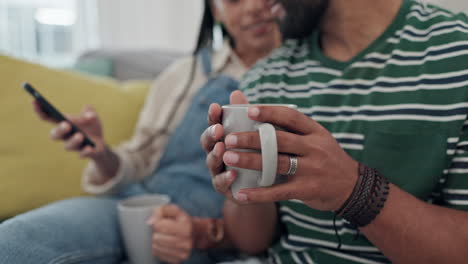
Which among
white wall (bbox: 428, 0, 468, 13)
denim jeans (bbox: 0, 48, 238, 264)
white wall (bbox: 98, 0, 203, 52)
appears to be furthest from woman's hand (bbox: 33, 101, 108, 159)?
white wall (bbox: 98, 0, 203, 52)

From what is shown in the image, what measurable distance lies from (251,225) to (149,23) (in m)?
2.24

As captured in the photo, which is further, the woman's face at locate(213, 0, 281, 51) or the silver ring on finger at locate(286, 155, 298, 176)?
the woman's face at locate(213, 0, 281, 51)

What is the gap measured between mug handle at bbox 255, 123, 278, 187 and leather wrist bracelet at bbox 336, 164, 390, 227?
0.13 metres

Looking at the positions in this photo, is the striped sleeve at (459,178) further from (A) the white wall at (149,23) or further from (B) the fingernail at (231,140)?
(A) the white wall at (149,23)

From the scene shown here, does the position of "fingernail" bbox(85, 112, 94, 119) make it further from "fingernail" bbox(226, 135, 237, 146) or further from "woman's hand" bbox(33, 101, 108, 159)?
"fingernail" bbox(226, 135, 237, 146)

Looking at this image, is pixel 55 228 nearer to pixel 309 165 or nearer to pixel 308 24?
pixel 309 165

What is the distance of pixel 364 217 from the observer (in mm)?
469

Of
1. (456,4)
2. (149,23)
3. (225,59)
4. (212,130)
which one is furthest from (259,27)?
(149,23)

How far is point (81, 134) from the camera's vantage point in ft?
2.78

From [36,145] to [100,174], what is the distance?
195mm

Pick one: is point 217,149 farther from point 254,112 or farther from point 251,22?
point 251,22

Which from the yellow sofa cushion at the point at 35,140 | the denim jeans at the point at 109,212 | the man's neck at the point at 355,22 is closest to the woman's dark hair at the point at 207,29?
the denim jeans at the point at 109,212

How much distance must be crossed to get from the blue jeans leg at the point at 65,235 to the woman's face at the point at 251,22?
62cm

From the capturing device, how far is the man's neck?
27.0 inches
